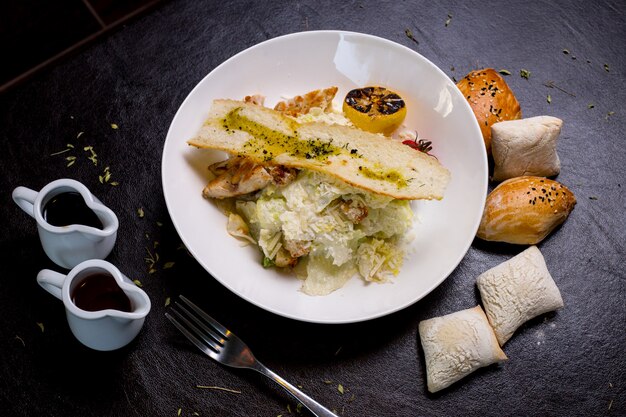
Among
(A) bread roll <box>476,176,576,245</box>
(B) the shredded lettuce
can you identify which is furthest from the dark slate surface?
(B) the shredded lettuce

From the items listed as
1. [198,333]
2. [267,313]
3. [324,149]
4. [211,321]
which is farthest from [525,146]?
[198,333]

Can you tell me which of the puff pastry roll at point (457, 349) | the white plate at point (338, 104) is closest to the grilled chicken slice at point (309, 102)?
the white plate at point (338, 104)

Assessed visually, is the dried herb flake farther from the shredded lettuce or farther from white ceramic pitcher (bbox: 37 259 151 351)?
white ceramic pitcher (bbox: 37 259 151 351)

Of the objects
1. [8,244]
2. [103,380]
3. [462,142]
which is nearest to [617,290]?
[462,142]

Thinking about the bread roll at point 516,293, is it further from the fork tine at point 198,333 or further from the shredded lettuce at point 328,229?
the fork tine at point 198,333

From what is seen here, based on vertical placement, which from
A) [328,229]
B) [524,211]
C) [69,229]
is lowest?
[524,211]

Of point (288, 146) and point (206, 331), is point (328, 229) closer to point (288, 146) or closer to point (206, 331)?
point (288, 146)
